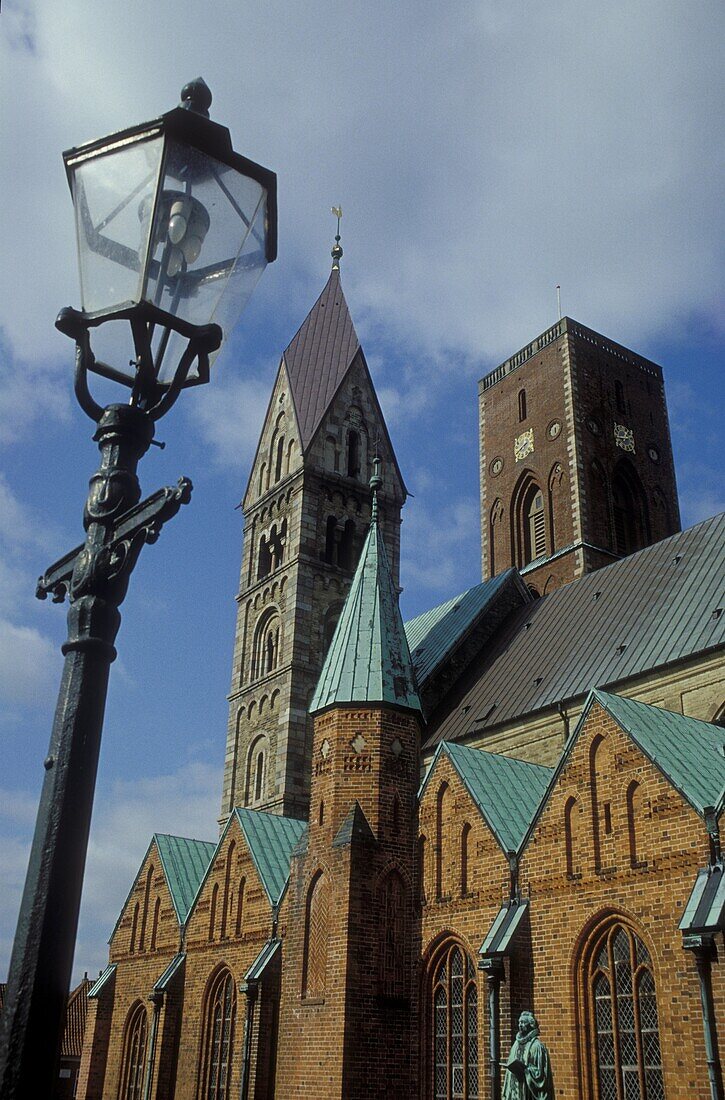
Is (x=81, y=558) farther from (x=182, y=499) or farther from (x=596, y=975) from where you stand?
(x=596, y=975)

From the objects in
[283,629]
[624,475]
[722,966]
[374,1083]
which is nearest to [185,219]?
[722,966]

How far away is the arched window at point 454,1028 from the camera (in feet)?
63.0

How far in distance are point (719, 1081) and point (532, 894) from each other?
4.76 m

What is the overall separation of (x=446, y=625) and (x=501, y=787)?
49.9 feet

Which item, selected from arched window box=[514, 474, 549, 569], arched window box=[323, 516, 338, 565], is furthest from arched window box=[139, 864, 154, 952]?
arched window box=[514, 474, 549, 569]

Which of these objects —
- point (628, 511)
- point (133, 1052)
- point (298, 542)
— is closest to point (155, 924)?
point (133, 1052)

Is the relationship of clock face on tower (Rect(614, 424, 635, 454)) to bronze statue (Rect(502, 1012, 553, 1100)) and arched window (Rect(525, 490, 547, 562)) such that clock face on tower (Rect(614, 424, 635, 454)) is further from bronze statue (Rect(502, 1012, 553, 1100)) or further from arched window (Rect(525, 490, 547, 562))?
bronze statue (Rect(502, 1012, 553, 1100))

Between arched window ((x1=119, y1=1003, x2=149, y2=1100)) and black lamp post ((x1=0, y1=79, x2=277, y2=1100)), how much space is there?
28.3m

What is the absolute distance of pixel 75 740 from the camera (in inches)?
161

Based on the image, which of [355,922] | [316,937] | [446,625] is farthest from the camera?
[446,625]

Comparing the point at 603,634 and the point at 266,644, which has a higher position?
the point at 266,644

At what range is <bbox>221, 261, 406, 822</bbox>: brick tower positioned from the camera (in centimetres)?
3788

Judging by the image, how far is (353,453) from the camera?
147 ft

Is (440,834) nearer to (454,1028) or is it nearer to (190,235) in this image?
(454,1028)
